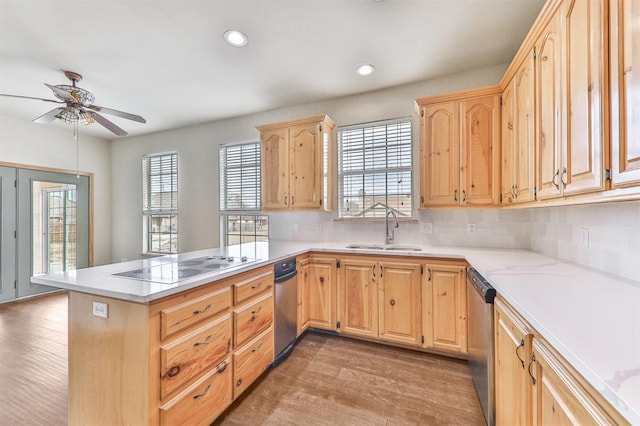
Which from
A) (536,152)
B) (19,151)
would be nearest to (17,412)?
(536,152)

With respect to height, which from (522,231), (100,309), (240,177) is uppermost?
(240,177)

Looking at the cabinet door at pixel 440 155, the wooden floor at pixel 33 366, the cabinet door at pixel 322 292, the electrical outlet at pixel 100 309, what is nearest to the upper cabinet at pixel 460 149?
the cabinet door at pixel 440 155

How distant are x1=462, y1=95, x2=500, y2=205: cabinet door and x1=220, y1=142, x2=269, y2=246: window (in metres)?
2.68

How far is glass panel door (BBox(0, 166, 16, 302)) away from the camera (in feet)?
13.0

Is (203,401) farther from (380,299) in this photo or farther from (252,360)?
(380,299)

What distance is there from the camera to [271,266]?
2264 millimetres

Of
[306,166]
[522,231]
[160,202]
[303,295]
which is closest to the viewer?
[522,231]

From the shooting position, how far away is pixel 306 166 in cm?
319

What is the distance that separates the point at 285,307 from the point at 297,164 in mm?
1650

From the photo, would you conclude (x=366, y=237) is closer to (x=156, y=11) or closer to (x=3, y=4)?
(x=156, y=11)

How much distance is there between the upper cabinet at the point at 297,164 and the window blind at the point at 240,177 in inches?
28.9

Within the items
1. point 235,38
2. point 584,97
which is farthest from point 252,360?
point 235,38

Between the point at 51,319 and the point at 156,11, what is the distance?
394 cm

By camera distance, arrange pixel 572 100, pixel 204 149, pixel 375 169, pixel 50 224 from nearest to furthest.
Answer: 1. pixel 572 100
2. pixel 375 169
3. pixel 204 149
4. pixel 50 224
